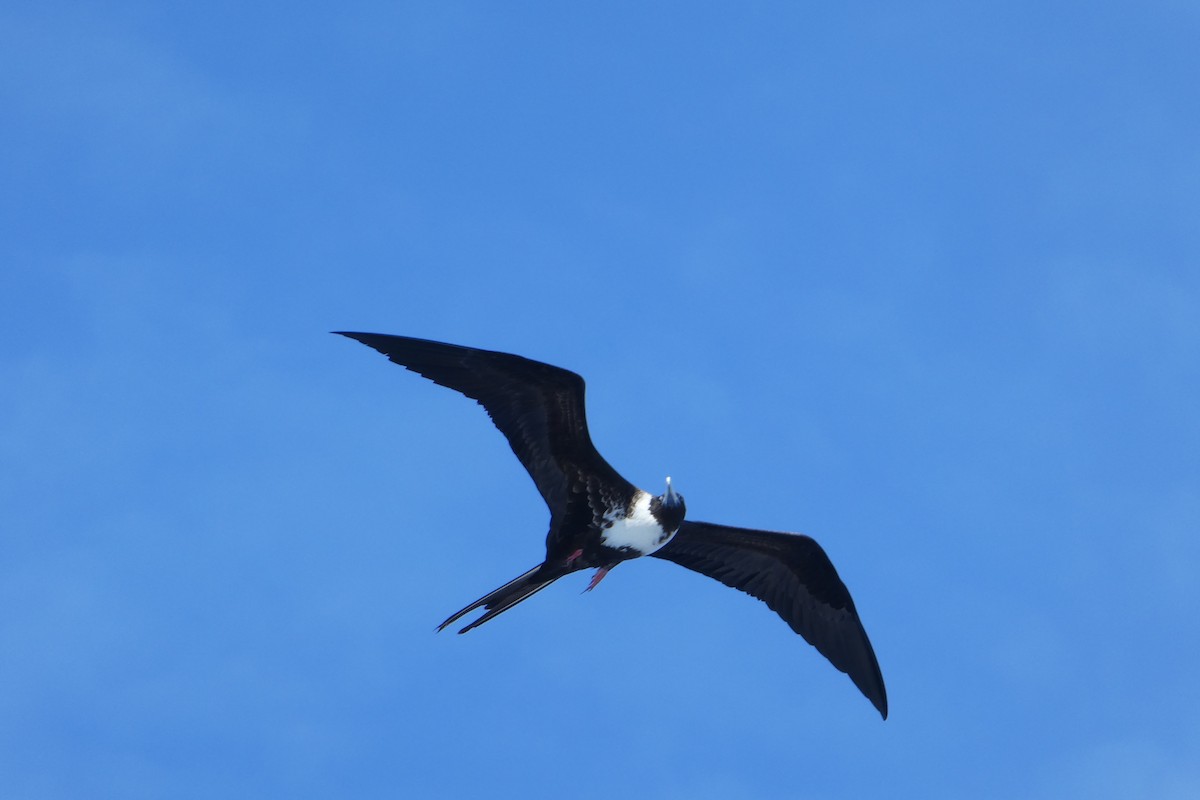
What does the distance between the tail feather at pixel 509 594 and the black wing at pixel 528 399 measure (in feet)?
1.67

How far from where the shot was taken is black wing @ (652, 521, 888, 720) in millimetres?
12555

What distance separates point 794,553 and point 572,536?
2156 mm

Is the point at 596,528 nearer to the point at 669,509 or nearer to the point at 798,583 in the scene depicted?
the point at 669,509

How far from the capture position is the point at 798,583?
12812 millimetres

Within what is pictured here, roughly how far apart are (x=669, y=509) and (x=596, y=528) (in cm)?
58

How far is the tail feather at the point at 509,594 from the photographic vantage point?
10.7m

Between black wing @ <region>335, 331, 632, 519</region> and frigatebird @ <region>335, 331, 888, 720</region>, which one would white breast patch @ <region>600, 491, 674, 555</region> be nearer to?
frigatebird @ <region>335, 331, 888, 720</region>

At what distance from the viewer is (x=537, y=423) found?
11203 millimetres

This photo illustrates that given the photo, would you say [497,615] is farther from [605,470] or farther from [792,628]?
[792,628]

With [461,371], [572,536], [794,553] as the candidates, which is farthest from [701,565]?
[461,371]

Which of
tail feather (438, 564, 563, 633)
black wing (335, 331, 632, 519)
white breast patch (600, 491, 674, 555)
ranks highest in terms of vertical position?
black wing (335, 331, 632, 519)

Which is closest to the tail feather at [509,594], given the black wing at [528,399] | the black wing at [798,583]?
the black wing at [528,399]

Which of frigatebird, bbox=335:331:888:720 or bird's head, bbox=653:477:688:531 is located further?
bird's head, bbox=653:477:688:531

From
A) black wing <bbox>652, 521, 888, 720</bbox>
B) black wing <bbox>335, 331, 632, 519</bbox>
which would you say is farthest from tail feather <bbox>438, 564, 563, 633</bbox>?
black wing <bbox>652, 521, 888, 720</bbox>
